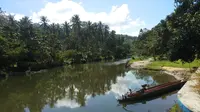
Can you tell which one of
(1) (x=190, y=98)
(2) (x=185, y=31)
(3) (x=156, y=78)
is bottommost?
(3) (x=156, y=78)

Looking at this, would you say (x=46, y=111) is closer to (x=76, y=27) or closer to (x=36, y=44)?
(x=36, y=44)

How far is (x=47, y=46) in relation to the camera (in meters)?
63.8

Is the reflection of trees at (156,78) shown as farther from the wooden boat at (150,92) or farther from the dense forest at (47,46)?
the dense forest at (47,46)

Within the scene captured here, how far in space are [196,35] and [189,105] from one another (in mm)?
5696

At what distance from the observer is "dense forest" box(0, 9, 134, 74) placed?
4922 cm

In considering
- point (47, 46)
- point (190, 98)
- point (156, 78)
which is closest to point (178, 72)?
point (156, 78)

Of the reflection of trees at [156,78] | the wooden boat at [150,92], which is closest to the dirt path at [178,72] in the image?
the reflection of trees at [156,78]

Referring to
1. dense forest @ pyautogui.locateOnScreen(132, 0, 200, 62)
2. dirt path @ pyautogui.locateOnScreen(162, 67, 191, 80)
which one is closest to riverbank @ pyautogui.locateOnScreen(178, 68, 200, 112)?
dense forest @ pyautogui.locateOnScreen(132, 0, 200, 62)

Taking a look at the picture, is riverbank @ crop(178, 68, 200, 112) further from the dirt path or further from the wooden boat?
the dirt path

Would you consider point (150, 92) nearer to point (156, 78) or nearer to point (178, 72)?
point (156, 78)

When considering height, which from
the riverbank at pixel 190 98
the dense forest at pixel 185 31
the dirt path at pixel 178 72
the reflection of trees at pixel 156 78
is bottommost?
the reflection of trees at pixel 156 78

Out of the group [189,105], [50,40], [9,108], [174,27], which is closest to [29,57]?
[50,40]

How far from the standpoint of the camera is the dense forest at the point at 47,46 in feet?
161

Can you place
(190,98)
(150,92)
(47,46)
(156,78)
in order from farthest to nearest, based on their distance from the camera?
1. (47,46)
2. (156,78)
3. (150,92)
4. (190,98)
